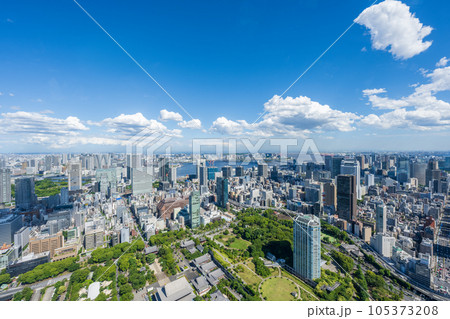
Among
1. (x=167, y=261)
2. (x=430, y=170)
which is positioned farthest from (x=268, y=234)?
(x=430, y=170)

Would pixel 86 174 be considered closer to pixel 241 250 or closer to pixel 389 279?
pixel 241 250

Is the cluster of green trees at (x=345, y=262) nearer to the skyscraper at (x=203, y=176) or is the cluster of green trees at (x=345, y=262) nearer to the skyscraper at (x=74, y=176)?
the skyscraper at (x=203, y=176)

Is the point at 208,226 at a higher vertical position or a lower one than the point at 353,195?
lower

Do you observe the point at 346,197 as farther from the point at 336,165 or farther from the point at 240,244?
the point at 336,165

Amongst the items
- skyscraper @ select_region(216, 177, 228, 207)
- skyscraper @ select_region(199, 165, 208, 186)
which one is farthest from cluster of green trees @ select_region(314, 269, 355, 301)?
skyscraper @ select_region(199, 165, 208, 186)

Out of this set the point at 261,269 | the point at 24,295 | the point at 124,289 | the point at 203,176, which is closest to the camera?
the point at 24,295
